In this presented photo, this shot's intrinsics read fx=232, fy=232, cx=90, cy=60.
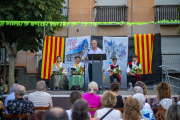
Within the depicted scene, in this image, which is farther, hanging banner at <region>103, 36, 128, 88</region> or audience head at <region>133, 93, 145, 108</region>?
hanging banner at <region>103, 36, 128, 88</region>

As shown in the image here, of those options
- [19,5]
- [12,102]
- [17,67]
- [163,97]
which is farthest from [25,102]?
[17,67]

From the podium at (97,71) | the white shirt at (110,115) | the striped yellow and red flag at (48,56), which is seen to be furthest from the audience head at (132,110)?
the striped yellow and red flag at (48,56)

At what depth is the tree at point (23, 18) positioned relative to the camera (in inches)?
325

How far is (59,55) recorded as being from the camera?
375 inches

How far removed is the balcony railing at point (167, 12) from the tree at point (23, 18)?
21.3ft

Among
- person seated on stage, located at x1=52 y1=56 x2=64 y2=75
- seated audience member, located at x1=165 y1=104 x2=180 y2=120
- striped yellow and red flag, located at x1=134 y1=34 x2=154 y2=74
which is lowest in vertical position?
seated audience member, located at x1=165 y1=104 x2=180 y2=120

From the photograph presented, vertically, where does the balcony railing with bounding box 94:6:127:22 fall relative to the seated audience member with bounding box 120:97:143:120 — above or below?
above

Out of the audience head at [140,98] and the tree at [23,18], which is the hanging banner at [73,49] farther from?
the audience head at [140,98]

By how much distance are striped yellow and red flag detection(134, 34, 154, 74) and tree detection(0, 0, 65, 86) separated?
11.4ft

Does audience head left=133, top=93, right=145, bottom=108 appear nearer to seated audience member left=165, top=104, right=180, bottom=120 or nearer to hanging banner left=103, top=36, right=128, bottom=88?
seated audience member left=165, top=104, right=180, bottom=120

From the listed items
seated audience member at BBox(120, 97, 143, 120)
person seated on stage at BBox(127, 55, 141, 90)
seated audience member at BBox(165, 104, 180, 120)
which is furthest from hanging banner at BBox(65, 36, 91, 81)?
seated audience member at BBox(165, 104, 180, 120)

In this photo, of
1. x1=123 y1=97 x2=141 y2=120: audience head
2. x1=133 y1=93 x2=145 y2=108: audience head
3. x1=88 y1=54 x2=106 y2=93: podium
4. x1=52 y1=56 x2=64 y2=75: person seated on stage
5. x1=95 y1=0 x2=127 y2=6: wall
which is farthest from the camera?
x1=95 y1=0 x2=127 y2=6: wall

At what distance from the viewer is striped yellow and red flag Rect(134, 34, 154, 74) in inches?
360

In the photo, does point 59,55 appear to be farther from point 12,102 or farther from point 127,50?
point 12,102
